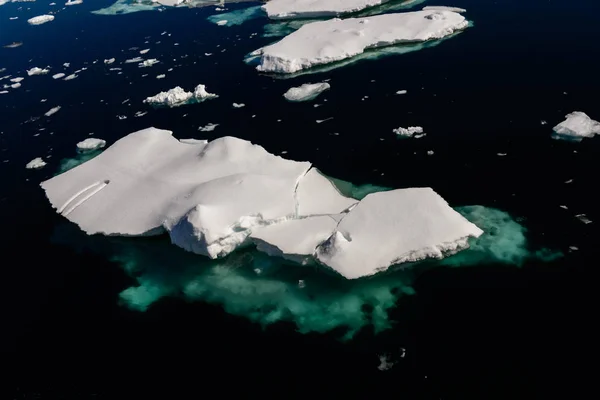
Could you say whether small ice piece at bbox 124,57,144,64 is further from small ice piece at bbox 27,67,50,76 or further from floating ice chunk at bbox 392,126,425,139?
floating ice chunk at bbox 392,126,425,139

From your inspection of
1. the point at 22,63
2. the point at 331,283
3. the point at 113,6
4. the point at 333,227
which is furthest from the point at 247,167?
the point at 113,6

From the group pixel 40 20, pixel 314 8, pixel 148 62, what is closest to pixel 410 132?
pixel 314 8

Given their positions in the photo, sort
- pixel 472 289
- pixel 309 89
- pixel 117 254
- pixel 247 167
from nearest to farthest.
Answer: pixel 472 289
pixel 117 254
pixel 247 167
pixel 309 89

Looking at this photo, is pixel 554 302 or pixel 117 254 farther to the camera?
pixel 117 254

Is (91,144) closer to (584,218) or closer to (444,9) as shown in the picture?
(584,218)

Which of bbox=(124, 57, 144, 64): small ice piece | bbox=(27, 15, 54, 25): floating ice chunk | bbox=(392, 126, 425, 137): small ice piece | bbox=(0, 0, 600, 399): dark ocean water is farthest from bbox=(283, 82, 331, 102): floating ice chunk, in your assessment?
bbox=(27, 15, 54, 25): floating ice chunk

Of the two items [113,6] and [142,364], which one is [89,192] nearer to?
[142,364]
